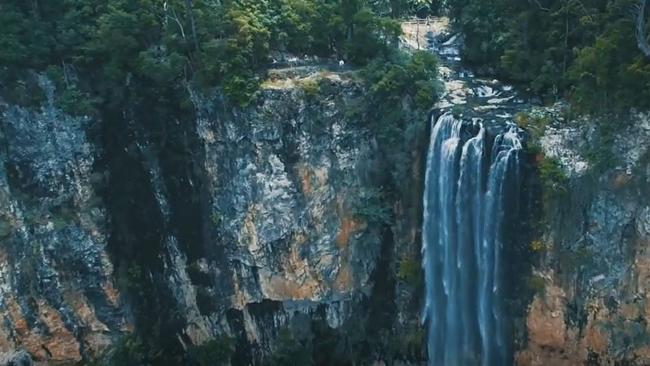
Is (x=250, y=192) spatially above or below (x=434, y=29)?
below

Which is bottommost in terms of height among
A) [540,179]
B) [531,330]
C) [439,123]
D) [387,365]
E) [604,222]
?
[387,365]

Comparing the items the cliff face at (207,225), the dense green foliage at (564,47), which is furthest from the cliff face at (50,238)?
the dense green foliage at (564,47)

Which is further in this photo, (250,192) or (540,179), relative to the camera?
(250,192)

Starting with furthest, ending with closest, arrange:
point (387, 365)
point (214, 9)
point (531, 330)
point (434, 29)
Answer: point (434, 29) < point (387, 365) < point (214, 9) < point (531, 330)

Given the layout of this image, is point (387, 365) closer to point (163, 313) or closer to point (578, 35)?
point (163, 313)

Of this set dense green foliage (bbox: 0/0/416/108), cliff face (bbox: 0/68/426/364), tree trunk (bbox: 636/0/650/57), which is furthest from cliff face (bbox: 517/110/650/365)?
dense green foliage (bbox: 0/0/416/108)

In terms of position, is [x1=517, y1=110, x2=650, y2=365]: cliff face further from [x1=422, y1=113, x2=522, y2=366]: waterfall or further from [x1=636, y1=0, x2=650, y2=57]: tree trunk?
[x1=636, y1=0, x2=650, y2=57]: tree trunk

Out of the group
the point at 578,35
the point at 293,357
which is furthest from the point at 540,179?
the point at 293,357

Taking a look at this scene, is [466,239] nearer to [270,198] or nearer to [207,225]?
[270,198]
